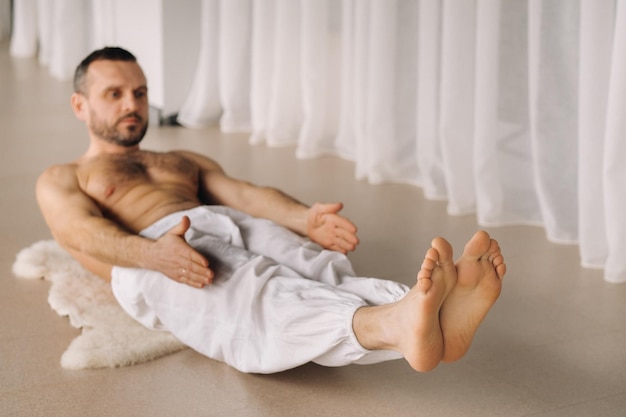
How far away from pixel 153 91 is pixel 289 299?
9.39ft

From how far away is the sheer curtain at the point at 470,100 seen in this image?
2.64 m

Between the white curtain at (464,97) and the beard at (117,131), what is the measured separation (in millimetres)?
1149

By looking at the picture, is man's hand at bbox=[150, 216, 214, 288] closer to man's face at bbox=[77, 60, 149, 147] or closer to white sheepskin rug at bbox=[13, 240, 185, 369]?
white sheepskin rug at bbox=[13, 240, 185, 369]

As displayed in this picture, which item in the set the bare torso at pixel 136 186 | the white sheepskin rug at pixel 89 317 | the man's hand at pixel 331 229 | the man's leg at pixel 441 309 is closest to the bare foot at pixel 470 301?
the man's leg at pixel 441 309

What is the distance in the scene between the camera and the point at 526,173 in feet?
10.2

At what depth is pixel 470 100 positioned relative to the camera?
10.5 ft

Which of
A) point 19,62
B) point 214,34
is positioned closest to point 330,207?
point 214,34

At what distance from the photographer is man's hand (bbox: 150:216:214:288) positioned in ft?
6.57

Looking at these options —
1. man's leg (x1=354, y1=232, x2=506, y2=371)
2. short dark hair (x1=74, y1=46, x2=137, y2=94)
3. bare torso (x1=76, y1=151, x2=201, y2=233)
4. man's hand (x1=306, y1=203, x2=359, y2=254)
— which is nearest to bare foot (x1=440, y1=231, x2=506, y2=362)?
man's leg (x1=354, y1=232, x2=506, y2=371)

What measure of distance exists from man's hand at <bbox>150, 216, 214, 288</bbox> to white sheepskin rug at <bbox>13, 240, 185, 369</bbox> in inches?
7.8

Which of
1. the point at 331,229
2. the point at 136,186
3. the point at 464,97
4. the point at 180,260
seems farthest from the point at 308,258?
the point at 464,97

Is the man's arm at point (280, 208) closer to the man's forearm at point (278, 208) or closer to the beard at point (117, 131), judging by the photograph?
the man's forearm at point (278, 208)

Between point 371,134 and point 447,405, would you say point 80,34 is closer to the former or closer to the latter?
point 371,134

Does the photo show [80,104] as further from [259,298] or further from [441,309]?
[441,309]
